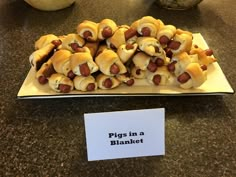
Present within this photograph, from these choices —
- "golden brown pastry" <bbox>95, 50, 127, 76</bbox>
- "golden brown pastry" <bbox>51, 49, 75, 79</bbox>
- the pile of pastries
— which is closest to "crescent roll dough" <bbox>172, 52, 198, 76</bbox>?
the pile of pastries

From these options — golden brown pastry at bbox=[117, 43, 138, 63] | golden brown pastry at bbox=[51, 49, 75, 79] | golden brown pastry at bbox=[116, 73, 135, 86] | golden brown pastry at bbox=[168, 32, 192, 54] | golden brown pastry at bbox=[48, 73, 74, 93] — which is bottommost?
golden brown pastry at bbox=[48, 73, 74, 93]

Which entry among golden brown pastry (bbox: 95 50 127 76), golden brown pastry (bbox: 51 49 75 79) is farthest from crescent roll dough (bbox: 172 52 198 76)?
golden brown pastry (bbox: 51 49 75 79)

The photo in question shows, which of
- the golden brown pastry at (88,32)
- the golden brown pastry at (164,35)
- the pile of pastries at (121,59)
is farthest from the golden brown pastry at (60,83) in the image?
the golden brown pastry at (164,35)

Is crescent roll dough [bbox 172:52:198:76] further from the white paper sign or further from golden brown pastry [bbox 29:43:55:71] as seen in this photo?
golden brown pastry [bbox 29:43:55:71]

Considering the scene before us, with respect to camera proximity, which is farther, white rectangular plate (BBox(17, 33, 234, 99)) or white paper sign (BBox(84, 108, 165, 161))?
white rectangular plate (BBox(17, 33, 234, 99))

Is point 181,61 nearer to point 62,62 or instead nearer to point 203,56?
point 203,56

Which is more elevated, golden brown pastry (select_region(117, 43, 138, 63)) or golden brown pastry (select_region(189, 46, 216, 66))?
golden brown pastry (select_region(117, 43, 138, 63))
